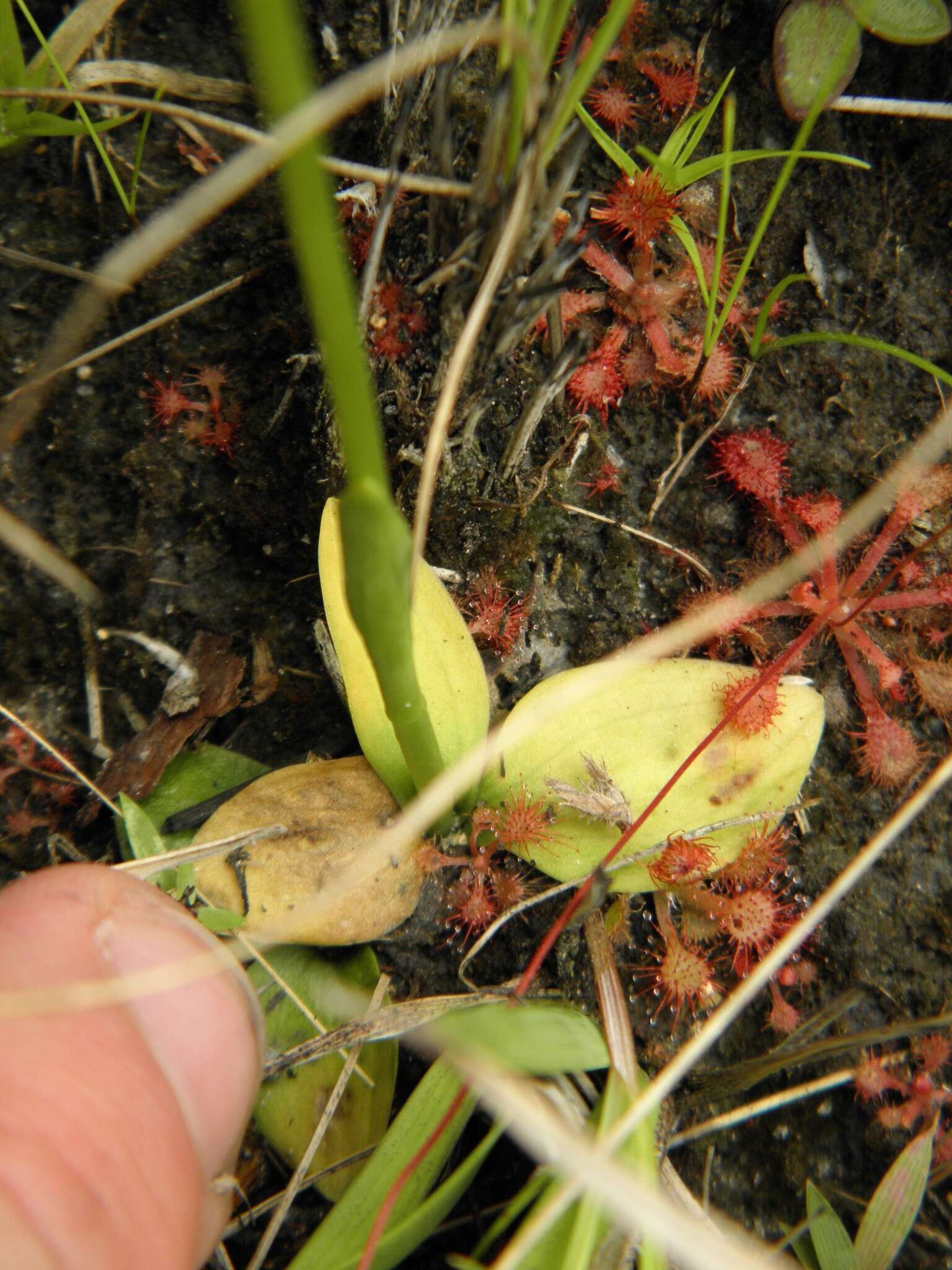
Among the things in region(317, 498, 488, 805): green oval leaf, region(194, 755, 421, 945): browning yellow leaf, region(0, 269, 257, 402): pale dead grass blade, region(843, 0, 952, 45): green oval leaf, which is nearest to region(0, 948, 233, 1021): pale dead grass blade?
region(194, 755, 421, 945): browning yellow leaf

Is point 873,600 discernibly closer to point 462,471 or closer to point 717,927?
point 717,927

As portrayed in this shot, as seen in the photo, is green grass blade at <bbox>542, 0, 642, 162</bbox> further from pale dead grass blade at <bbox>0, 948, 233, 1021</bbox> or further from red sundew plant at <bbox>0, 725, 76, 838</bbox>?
red sundew plant at <bbox>0, 725, 76, 838</bbox>

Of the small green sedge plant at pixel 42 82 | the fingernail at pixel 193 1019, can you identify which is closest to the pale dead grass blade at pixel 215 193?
the small green sedge plant at pixel 42 82

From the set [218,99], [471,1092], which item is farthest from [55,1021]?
[218,99]

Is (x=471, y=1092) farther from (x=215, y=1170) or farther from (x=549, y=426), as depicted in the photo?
(x=549, y=426)

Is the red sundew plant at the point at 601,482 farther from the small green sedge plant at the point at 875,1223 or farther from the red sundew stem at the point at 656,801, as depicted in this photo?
the small green sedge plant at the point at 875,1223

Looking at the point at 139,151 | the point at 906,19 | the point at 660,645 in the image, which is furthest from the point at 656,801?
the point at 906,19
